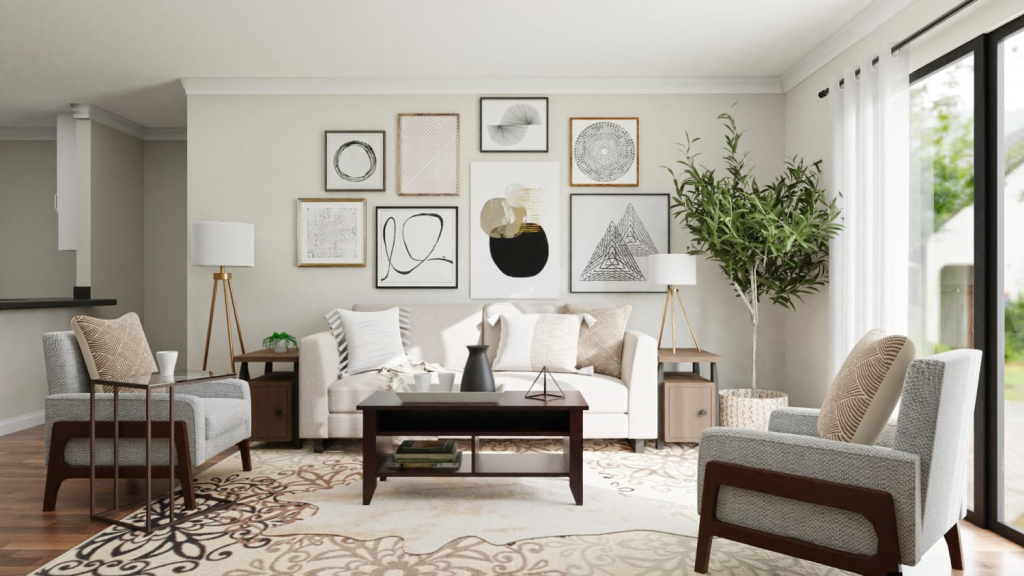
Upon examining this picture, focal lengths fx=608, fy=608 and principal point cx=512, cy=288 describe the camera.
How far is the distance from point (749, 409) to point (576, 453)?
1.57 metres

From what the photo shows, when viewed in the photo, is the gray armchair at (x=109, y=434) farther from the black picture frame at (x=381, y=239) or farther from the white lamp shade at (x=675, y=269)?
the white lamp shade at (x=675, y=269)

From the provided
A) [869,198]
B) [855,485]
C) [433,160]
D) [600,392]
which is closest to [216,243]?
[433,160]

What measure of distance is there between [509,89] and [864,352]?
3.42 m

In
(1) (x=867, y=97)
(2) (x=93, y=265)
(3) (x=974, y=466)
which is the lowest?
(3) (x=974, y=466)

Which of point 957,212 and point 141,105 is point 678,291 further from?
point 141,105

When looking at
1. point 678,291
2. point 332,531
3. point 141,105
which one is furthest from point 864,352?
point 141,105

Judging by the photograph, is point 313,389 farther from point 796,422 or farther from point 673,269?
point 796,422

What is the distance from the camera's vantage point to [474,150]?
4785mm

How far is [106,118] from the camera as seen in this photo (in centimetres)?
555

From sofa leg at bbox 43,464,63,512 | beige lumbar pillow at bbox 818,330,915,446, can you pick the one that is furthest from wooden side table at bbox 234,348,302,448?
beige lumbar pillow at bbox 818,330,915,446

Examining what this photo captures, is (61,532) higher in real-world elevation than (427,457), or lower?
lower

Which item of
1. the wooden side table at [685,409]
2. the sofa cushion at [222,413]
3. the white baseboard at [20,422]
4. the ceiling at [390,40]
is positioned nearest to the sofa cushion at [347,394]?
the sofa cushion at [222,413]

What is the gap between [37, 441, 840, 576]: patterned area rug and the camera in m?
2.21

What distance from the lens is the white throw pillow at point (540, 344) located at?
4.09 metres
